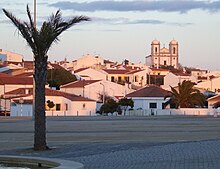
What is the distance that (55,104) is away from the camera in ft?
305

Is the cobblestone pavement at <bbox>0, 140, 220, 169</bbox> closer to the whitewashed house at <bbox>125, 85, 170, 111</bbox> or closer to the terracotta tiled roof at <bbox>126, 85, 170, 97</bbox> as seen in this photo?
the whitewashed house at <bbox>125, 85, 170, 111</bbox>

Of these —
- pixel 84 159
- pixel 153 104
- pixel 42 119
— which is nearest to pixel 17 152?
pixel 42 119

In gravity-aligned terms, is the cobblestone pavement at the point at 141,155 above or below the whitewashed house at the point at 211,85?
below

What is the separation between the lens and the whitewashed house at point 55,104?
3494 inches

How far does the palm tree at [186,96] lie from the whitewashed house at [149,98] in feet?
30.7


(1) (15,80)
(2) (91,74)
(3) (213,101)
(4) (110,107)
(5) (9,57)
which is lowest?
(4) (110,107)

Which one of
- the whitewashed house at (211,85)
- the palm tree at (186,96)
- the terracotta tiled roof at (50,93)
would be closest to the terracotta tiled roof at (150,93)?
the palm tree at (186,96)

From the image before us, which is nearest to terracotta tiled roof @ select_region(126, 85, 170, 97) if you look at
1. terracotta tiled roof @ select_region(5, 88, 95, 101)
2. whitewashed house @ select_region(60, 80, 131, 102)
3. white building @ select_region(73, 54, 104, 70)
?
whitewashed house @ select_region(60, 80, 131, 102)

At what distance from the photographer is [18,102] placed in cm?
8838

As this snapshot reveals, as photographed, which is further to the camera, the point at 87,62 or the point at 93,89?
the point at 87,62

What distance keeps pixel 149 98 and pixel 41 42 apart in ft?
260

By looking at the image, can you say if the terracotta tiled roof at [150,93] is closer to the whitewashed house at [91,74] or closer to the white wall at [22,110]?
the white wall at [22,110]

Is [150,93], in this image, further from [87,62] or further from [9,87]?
[87,62]

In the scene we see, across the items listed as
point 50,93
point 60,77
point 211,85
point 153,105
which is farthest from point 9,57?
point 50,93
